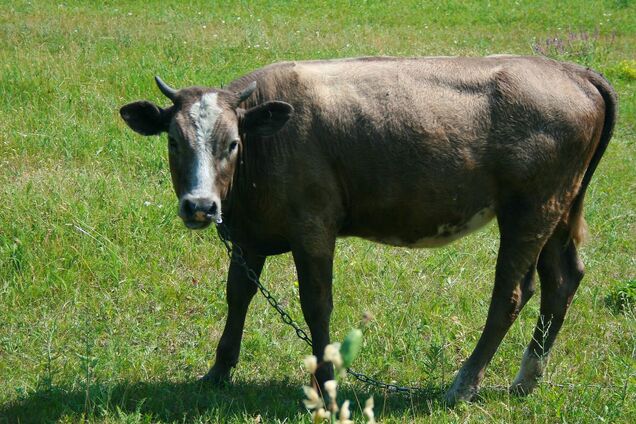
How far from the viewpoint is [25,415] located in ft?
19.0

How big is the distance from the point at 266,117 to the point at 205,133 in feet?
1.34

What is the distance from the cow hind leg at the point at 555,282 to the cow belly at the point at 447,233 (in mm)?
601

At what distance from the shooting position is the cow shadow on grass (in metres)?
5.77

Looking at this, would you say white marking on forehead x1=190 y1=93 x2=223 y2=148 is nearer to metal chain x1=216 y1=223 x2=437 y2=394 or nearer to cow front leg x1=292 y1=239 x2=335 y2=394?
metal chain x1=216 y1=223 x2=437 y2=394

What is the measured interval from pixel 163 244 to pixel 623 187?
18.0ft

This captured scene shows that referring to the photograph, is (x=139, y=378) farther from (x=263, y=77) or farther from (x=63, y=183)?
(x=63, y=183)

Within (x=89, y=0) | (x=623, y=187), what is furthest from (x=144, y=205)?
(x=89, y=0)

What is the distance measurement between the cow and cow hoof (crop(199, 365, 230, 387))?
0.70 metres

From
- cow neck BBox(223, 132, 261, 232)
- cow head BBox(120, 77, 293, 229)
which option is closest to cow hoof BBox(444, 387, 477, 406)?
cow neck BBox(223, 132, 261, 232)

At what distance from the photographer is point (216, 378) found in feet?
21.1

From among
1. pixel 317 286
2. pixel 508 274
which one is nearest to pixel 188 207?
pixel 317 286

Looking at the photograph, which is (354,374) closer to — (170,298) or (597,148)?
(170,298)

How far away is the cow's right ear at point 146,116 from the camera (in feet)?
18.9

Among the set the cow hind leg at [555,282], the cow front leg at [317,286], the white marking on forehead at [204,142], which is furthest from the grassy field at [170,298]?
the white marking on forehead at [204,142]
